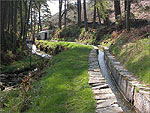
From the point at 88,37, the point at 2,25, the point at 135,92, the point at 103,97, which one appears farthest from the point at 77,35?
the point at 103,97

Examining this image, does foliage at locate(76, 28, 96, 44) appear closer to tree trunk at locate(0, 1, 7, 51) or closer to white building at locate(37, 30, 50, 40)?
white building at locate(37, 30, 50, 40)

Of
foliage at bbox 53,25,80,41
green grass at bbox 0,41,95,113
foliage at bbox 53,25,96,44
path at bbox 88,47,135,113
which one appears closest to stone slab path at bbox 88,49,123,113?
path at bbox 88,47,135,113

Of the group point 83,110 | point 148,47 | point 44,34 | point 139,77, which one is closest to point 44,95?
point 83,110

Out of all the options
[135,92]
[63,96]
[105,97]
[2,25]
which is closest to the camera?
[105,97]

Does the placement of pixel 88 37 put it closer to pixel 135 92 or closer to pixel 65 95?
pixel 135 92

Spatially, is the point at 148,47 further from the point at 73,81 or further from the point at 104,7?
the point at 104,7

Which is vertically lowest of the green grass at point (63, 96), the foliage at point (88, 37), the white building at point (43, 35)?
the green grass at point (63, 96)

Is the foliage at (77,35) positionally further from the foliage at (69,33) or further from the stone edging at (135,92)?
the stone edging at (135,92)

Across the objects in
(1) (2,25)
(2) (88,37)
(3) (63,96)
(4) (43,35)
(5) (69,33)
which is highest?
(5) (69,33)

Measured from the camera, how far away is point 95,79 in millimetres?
6680

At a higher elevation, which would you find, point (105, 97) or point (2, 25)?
point (2, 25)

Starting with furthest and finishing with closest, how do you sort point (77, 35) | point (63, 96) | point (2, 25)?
point (77, 35) → point (2, 25) → point (63, 96)

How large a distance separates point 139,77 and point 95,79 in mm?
1528

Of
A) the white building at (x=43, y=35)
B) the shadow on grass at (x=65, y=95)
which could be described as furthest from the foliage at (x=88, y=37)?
the shadow on grass at (x=65, y=95)
